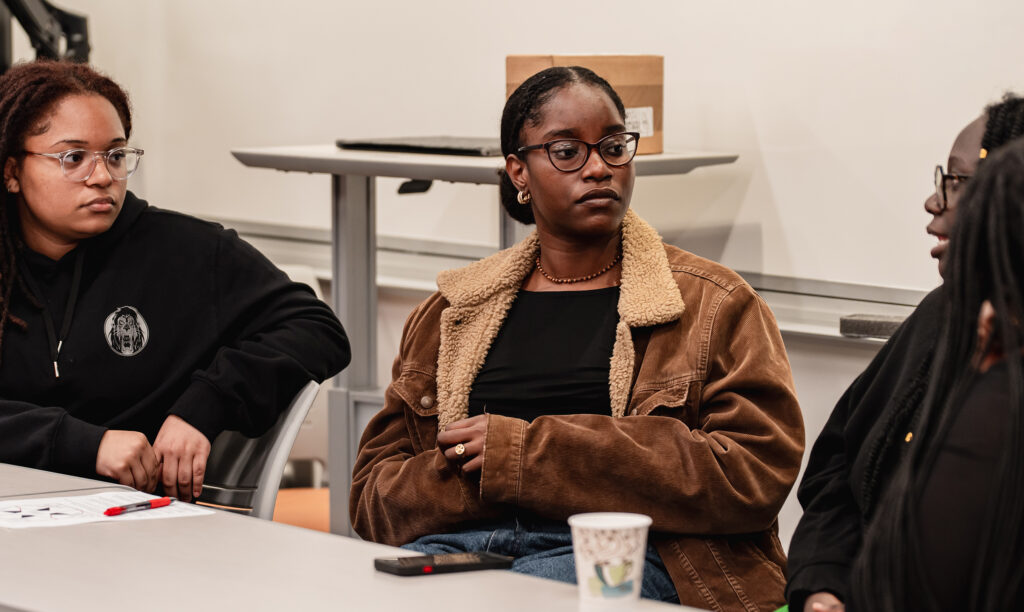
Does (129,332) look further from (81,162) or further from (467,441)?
(467,441)

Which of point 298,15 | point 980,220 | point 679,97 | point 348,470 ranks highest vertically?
point 298,15

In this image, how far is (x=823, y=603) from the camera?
150 cm

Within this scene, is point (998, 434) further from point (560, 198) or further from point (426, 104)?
point (426, 104)

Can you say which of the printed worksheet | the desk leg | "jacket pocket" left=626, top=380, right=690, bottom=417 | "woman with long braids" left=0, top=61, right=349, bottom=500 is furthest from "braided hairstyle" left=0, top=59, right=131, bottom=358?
the desk leg

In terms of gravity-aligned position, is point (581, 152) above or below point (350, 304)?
above

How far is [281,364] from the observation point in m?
2.21

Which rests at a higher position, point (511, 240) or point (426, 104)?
point (426, 104)

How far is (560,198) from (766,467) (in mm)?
551

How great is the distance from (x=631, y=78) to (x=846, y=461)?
1.47 meters

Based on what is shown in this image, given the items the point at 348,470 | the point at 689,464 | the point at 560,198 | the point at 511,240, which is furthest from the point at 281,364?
the point at 348,470

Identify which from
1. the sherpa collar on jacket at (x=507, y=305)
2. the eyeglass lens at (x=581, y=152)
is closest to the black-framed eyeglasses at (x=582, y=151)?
the eyeglass lens at (x=581, y=152)

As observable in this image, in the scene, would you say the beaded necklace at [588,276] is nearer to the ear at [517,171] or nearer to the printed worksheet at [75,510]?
the ear at [517,171]

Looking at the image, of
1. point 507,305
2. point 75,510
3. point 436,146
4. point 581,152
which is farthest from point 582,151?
point 436,146

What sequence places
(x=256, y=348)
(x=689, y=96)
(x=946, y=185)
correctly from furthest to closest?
(x=689, y=96) → (x=256, y=348) → (x=946, y=185)
